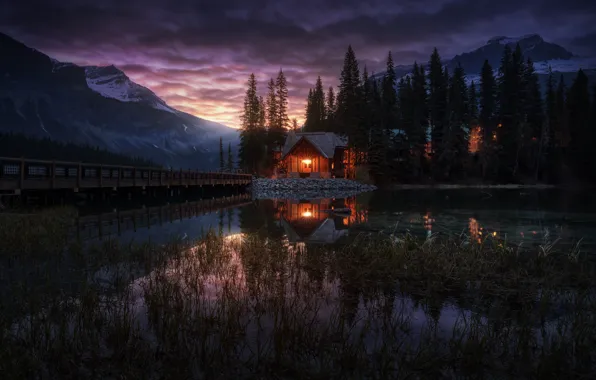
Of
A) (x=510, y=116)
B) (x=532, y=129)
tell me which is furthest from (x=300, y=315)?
(x=510, y=116)

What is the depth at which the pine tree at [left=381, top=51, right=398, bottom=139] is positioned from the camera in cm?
6550

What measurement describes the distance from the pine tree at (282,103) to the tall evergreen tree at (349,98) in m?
10.9

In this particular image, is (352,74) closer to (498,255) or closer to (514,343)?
(498,255)

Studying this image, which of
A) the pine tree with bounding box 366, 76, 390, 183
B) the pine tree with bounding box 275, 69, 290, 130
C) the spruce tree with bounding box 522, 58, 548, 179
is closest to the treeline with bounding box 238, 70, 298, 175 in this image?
the pine tree with bounding box 275, 69, 290, 130

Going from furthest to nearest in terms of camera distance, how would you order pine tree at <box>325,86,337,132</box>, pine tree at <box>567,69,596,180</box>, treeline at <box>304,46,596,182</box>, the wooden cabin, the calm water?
pine tree at <box>325,86,337,132</box>
treeline at <box>304,46,596,182</box>
pine tree at <box>567,69,596,180</box>
the wooden cabin
the calm water

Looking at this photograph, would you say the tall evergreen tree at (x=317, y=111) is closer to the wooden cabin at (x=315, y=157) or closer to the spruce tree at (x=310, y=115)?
the spruce tree at (x=310, y=115)

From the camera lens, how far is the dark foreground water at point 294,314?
4078mm

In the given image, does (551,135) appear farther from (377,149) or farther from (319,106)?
(319,106)

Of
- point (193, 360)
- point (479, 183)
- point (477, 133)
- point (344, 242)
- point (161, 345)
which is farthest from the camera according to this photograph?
point (477, 133)

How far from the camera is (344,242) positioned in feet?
41.4

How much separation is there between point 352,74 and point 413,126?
14.1m

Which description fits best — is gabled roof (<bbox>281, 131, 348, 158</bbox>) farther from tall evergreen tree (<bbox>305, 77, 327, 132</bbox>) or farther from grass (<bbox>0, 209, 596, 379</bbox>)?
grass (<bbox>0, 209, 596, 379</bbox>)

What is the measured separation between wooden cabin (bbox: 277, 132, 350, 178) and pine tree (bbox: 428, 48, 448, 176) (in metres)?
16.6

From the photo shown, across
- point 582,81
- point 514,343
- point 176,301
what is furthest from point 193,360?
point 582,81
